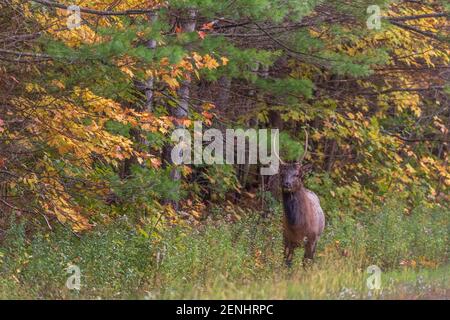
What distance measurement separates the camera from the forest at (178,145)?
10.5 meters

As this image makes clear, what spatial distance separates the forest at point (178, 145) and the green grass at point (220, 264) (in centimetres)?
3

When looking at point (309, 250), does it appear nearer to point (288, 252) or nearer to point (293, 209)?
point (288, 252)

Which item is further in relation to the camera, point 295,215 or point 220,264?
point 295,215

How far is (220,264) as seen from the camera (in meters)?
11.1

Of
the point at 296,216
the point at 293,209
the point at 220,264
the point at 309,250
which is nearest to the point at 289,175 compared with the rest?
the point at 293,209

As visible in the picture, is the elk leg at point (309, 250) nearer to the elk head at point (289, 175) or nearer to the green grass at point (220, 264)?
the green grass at point (220, 264)

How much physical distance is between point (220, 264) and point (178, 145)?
481 centimetres

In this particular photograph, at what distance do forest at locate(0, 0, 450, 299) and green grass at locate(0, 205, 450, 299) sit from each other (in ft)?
0.11

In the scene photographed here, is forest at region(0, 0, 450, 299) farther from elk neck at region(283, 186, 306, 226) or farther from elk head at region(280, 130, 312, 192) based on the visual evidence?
elk neck at region(283, 186, 306, 226)

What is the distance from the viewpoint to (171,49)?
34.4 feet

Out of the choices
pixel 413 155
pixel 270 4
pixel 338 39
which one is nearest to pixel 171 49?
pixel 270 4

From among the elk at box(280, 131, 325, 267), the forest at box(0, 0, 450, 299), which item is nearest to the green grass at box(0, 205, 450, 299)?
the forest at box(0, 0, 450, 299)
